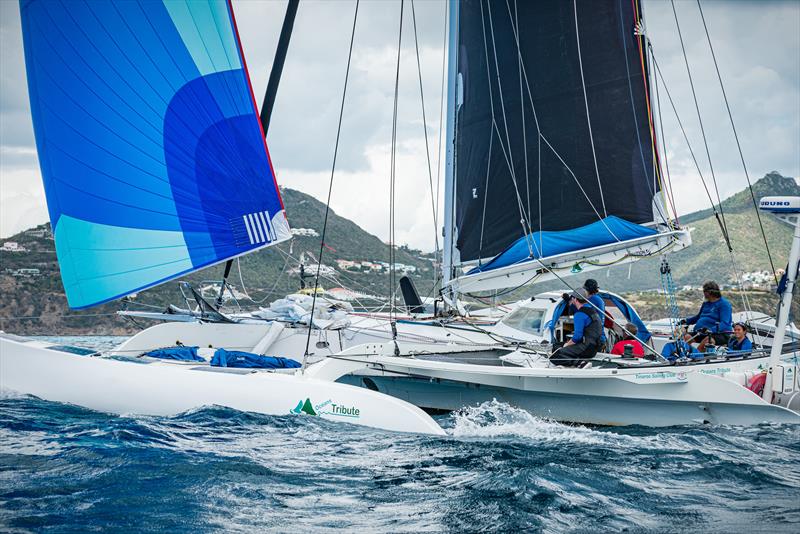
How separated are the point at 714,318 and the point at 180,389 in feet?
22.3

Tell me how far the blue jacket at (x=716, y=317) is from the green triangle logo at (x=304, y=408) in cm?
557

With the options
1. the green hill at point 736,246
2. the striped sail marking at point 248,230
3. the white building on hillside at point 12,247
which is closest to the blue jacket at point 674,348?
the striped sail marking at point 248,230

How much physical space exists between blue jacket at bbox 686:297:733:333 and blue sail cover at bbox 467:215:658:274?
197 centimetres

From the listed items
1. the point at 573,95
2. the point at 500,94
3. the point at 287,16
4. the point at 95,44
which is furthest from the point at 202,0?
the point at 573,95

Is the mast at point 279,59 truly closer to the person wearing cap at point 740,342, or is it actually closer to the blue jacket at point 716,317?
the blue jacket at point 716,317

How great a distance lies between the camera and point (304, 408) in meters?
6.65

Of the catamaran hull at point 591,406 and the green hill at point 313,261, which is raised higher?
the green hill at point 313,261

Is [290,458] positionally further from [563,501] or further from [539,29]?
[539,29]

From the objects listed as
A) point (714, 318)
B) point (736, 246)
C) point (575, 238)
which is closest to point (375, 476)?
point (714, 318)

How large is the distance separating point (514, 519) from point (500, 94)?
923 centimetres

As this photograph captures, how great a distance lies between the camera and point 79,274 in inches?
323

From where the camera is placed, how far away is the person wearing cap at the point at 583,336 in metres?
7.79

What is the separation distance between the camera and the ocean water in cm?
395

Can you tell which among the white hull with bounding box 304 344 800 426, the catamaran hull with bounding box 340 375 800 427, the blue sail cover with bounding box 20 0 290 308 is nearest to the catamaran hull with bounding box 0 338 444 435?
the white hull with bounding box 304 344 800 426
